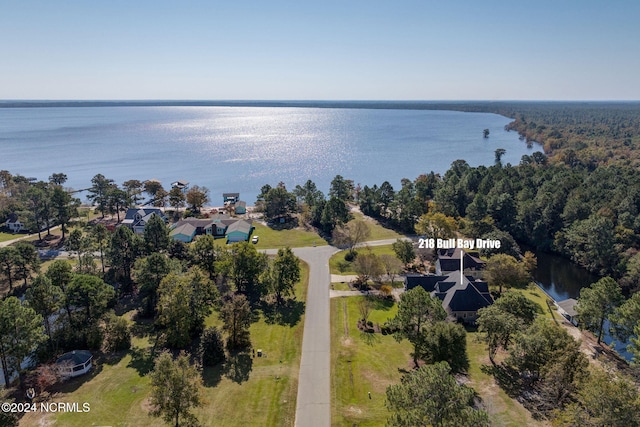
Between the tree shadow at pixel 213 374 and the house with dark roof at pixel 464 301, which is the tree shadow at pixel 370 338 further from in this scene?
the tree shadow at pixel 213 374

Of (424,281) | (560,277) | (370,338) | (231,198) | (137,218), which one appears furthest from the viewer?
(231,198)

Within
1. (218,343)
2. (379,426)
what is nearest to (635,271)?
(379,426)

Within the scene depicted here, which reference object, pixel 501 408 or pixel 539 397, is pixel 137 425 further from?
pixel 539 397

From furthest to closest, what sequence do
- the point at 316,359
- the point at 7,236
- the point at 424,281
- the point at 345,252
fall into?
the point at 7,236 < the point at 345,252 < the point at 424,281 < the point at 316,359

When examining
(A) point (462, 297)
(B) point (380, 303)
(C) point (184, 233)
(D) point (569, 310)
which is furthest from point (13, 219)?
(D) point (569, 310)

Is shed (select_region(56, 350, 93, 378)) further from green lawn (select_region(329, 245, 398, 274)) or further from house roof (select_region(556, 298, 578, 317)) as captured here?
house roof (select_region(556, 298, 578, 317))

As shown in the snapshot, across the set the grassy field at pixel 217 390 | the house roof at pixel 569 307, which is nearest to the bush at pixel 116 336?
the grassy field at pixel 217 390

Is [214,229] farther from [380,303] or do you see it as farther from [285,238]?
[380,303]
